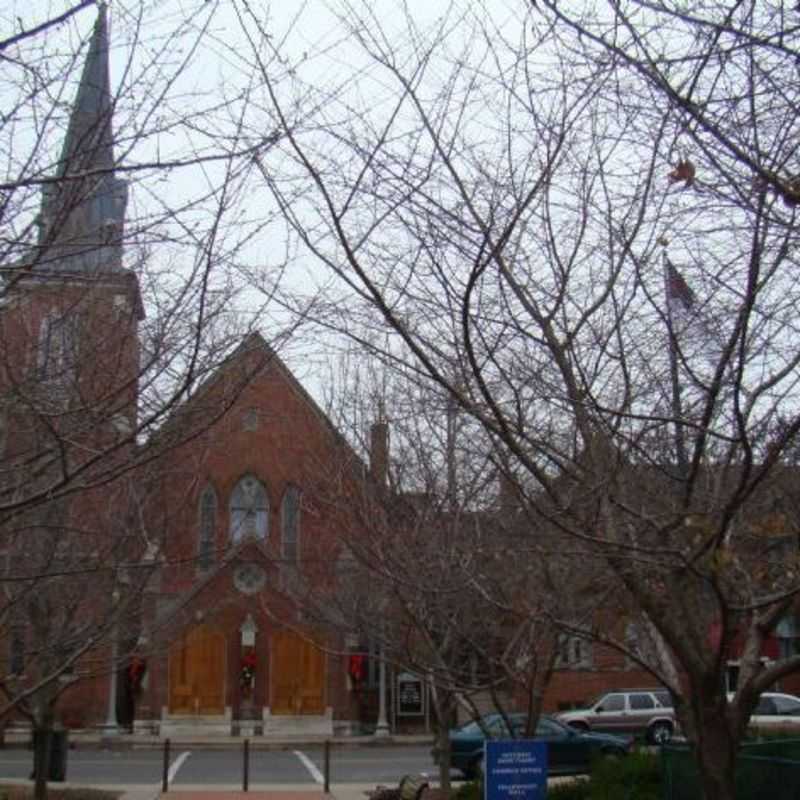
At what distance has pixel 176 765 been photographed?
29969mm

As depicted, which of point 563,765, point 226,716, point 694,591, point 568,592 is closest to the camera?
point 694,591

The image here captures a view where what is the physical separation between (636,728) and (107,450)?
30.9 m

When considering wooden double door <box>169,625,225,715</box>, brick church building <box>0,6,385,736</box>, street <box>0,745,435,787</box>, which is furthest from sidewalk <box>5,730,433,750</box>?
brick church building <box>0,6,385,736</box>

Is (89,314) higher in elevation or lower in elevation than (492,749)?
higher

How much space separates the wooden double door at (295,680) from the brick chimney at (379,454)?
22632 millimetres

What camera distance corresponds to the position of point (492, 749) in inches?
492

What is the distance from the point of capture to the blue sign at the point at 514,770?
12438mm

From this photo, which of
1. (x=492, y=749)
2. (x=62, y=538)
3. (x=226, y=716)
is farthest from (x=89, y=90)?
(x=226, y=716)

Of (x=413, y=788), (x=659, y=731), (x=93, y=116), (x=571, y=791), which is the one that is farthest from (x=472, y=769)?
(x=93, y=116)

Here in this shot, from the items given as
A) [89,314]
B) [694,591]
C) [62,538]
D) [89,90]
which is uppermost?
[89,90]

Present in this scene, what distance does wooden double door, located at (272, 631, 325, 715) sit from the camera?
39.7 m

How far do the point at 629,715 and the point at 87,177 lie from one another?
104 feet

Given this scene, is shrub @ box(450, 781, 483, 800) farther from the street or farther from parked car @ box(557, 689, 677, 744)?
parked car @ box(557, 689, 677, 744)

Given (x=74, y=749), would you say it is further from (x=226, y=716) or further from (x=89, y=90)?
(x=89, y=90)
